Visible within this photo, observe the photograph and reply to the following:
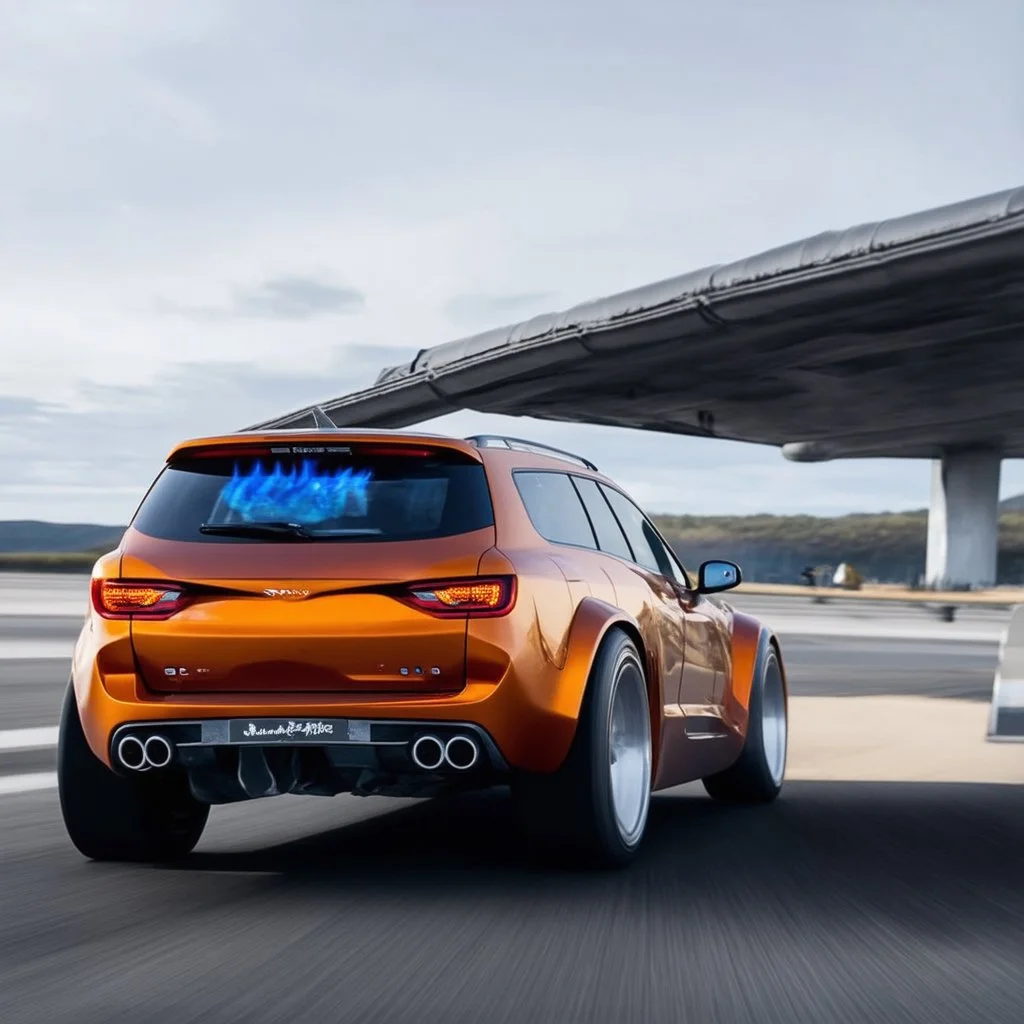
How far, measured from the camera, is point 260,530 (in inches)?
238

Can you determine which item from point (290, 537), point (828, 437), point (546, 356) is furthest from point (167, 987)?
point (828, 437)

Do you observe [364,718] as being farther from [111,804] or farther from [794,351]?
[794,351]

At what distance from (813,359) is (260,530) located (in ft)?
130

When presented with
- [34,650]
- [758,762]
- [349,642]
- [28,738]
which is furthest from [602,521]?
[34,650]

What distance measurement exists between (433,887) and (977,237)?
27631 mm

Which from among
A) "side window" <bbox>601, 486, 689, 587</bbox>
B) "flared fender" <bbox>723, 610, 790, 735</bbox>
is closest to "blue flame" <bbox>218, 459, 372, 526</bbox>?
"side window" <bbox>601, 486, 689, 587</bbox>

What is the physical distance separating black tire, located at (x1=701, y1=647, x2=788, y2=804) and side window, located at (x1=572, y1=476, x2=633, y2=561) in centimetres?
167

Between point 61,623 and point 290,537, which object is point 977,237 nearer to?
point 61,623

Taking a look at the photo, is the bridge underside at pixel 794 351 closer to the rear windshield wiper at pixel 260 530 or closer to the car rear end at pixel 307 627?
the car rear end at pixel 307 627

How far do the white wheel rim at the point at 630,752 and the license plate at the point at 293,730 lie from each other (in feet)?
3.47

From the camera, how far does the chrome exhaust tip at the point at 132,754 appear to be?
19.6 ft

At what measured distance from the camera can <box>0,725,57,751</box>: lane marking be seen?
11.5 meters

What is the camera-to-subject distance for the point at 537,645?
236 inches

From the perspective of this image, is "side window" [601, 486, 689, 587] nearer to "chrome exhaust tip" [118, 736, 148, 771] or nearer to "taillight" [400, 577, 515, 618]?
"taillight" [400, 577, 515, 618]
